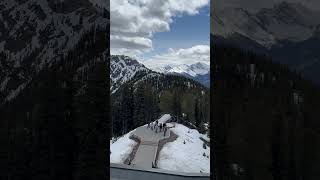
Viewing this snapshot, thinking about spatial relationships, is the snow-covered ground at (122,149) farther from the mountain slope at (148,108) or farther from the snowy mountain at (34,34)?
the snowy mountain at (34,34)

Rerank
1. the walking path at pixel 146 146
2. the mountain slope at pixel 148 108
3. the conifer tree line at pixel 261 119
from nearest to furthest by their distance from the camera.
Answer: the conifer tree line at pixel 261 119
the walking path at pixel 146 146
the mountain slope at pixel 148 108

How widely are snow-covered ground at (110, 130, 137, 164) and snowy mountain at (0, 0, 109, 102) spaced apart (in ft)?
96.8

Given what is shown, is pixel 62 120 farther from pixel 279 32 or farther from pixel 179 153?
pixel 179 153

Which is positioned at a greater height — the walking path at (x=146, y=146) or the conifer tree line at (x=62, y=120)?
the conifer tree line at (x=62, y=120)

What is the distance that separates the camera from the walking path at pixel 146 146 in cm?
3569

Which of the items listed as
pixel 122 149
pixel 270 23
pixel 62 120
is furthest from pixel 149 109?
pixel 270 23

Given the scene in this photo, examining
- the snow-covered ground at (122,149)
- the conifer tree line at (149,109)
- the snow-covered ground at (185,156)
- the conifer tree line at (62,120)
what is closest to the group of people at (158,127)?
the conifer tree line at (149,109)

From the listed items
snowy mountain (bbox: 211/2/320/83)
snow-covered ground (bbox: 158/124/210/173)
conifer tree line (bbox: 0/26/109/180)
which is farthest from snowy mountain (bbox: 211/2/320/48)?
snow-covered ground (bbox: 158/124/210/173)

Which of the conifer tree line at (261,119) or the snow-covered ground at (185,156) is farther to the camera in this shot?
the snow-covered ground at (185,156)

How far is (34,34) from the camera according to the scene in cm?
798

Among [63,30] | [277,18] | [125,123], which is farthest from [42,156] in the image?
[125,123]

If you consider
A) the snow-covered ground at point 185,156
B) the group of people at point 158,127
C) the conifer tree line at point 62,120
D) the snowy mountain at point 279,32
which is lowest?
the snow-covered ground at point 185,156

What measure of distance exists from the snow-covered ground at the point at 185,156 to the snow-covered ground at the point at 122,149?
359 centimetres

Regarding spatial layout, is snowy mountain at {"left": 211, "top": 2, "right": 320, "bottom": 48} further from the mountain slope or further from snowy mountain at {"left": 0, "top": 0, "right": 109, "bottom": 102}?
the mountain slope
